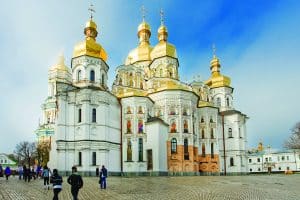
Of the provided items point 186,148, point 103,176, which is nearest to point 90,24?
point 186,148

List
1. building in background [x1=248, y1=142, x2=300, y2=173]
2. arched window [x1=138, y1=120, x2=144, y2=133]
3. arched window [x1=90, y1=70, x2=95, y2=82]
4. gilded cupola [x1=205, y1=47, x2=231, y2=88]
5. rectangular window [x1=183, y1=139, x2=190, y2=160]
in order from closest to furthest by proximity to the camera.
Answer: arched window [x1=138, y1=120, x2=144, y2=133], arched window [x1=90, y1=70, x2=95, y2=82], rectangular window [x1=183, y1=139, x2=190, y2=160], gilded cupola [x1=205, y1=47, x2=231, y2=88], building in background [x1=248, y1=142, x2=300, y2=173]

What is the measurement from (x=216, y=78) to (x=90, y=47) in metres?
28.4

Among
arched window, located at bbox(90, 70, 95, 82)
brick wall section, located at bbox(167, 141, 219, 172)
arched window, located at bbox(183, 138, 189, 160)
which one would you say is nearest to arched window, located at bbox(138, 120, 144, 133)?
brick wall section, located at bbox(167, 141, 219, 172)

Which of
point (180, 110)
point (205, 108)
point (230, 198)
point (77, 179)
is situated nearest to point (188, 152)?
point (180, 110)

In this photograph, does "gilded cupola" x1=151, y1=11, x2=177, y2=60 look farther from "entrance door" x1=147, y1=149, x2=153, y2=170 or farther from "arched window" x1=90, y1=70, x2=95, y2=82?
"entrance door" x1=147, y1=149, x2=153, y2=170

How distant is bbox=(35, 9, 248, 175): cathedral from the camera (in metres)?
42.3

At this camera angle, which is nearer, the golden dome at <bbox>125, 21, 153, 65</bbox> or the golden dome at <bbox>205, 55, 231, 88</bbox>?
the golden dome at <bbox>125, 21, 153, 65</bbox>

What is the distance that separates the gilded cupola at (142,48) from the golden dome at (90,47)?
14380 millimetres

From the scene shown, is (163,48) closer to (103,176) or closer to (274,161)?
(103,176)

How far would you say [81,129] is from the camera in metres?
42.2

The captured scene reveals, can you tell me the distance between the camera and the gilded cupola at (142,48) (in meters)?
63.0

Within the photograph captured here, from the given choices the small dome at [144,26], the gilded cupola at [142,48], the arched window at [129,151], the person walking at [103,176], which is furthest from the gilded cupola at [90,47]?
the person walking at [103,176]

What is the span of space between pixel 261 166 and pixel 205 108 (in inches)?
2474

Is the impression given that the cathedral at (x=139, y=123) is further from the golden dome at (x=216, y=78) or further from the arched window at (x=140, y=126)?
the golden dome at (x=216, y=78)
